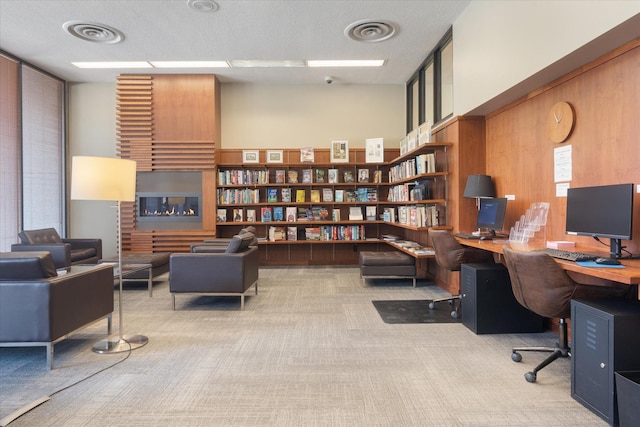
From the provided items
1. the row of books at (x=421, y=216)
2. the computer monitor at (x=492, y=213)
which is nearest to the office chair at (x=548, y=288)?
the computer monitor at (x=492, y=213)

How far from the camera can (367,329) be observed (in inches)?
140

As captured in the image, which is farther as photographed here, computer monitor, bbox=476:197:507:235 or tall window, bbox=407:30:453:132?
tall window, bbox=407:30:453:132

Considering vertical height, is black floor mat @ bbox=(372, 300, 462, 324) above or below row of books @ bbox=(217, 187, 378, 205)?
below

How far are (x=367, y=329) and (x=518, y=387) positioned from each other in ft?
4.70

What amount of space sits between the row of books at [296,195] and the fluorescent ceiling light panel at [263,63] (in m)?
2.27

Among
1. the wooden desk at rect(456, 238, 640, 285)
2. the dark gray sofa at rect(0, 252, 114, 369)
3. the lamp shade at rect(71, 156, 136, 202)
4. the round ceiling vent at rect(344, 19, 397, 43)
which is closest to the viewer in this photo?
the wooden desk at rect(456, 238, 640, 285)

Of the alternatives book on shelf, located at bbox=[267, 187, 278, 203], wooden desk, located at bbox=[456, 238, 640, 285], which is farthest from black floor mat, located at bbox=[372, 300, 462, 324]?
book on shelf, located at bbox=[267, 187, 278, 203]

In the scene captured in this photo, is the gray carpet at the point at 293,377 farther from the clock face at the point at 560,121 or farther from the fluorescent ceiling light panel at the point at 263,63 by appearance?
the fluorescent ceiling light panel at the point at 263,63

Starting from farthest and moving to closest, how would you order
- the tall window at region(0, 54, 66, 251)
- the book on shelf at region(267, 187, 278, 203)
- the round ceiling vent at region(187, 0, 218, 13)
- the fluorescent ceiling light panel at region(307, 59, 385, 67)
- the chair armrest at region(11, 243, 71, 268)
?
the book on shelf at region(267, 187, 278, 203)
the fluorescent ceiling light panel at region(307, 59, 385, 67)
the tall window at region(0, 54, 66, 251)
the chair armrest at region(11, 243, 71, 268)
the round ceiling vent at region(187, 0, 218, 13)

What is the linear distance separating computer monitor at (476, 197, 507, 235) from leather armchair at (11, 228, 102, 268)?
5.73 m

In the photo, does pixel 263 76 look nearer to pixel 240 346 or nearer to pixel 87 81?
pixel 87 81

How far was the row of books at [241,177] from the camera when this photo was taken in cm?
704

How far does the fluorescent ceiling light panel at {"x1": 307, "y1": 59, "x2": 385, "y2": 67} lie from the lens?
6.27 meters

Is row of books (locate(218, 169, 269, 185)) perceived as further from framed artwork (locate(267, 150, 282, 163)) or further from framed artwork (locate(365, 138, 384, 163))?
framed artwork (locate(365, 138, 384, 163))
